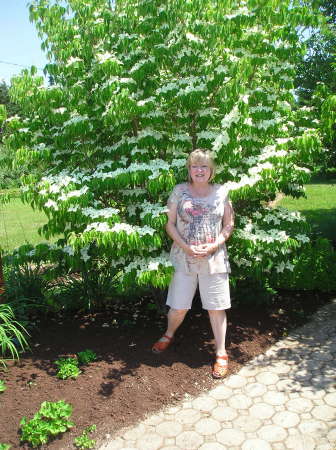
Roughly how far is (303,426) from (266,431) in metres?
0.31

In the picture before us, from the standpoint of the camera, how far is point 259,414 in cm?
355

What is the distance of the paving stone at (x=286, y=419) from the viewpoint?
3.41 m

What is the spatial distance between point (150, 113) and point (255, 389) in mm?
2859

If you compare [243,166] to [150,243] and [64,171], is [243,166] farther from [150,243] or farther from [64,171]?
[64,171]

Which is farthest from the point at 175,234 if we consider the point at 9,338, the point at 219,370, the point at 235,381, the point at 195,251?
the point at 9,338

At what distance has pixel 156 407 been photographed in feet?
12.1

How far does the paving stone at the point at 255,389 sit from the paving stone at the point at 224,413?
29 centimetres

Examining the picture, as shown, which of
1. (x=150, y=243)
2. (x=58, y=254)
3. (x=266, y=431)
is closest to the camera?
(x=266, y=431)

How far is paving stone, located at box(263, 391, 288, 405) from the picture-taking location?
3.69 meters

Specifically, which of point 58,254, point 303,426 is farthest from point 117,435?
point 58,254

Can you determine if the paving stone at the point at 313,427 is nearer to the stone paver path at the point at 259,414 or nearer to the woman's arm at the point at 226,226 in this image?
the stone paver path at the point at 259,414

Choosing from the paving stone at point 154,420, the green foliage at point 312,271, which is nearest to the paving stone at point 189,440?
the paving stone at point 154,420

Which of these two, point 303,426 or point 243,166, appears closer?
point 303,426

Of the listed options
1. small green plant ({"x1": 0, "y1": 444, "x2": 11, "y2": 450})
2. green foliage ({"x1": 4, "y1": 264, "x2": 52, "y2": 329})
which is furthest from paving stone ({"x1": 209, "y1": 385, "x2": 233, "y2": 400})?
green foliage ({"x1": 4, "y1": 264, "x2": 52, "y2": 329})
